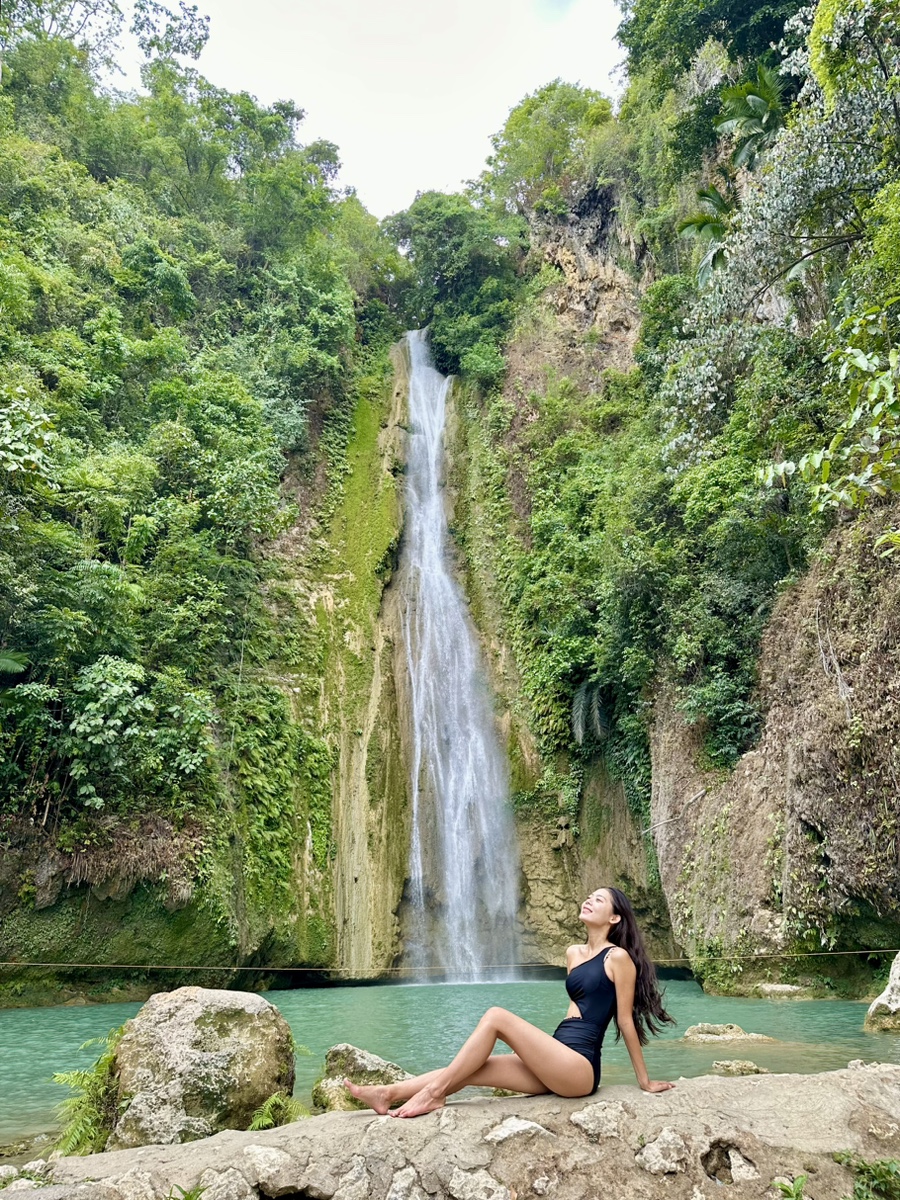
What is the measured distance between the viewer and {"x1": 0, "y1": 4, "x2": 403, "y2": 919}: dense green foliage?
10.0m

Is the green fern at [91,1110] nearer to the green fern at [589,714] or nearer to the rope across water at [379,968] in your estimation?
the rope across water at [379,968]

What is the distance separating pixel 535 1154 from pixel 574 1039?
54cm

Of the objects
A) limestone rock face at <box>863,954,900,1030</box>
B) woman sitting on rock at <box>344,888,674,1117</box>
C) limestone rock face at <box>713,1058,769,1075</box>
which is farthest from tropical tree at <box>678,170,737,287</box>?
woman sitting on rock at <box>344,888,674,1117</box>

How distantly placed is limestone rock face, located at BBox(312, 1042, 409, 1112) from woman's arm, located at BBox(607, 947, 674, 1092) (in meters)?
1.90

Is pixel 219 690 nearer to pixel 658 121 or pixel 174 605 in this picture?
pixel 174 605

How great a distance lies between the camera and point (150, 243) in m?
17.2

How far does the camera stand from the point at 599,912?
3.50 m

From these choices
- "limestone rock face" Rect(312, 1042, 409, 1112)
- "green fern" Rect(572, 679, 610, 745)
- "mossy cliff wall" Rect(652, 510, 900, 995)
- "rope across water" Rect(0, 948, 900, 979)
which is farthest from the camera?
"green fern" Rect(572, 679, 610, 745)

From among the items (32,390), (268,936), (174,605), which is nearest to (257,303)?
(32,390)

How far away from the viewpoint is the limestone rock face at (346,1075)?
4.38 metres

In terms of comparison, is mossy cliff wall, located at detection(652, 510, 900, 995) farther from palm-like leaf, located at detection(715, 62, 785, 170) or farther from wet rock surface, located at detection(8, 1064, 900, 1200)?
palm-like leaf, located at detection(715, 62, 785, 170)

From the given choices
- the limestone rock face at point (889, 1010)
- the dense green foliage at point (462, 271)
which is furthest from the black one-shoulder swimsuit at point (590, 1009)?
the dense green foliage at point (462, 271)

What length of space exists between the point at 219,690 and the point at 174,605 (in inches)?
66.1

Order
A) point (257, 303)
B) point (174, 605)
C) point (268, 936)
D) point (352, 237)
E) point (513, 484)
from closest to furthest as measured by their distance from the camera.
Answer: point (268, 936) < point (174, 605) < point (513, 484) < point (257, 303) < point (352, 237)
